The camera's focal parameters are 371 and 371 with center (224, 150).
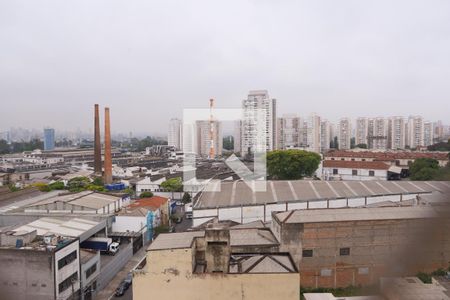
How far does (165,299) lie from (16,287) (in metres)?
2.16

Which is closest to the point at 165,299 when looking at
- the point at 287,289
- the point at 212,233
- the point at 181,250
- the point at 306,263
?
the point at 181,250

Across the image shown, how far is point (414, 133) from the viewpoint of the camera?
87.4 feet

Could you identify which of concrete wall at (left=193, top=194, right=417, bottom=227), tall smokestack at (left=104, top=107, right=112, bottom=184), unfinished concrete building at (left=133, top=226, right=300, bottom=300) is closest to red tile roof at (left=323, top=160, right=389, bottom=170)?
concrete wall at (left=193, top=194, right=417, bottom=227)

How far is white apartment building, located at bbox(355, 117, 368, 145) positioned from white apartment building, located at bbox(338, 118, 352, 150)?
0.72 metres

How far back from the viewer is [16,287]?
4309 millimetres

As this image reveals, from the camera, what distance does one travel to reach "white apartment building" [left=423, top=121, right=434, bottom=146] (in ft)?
88.0

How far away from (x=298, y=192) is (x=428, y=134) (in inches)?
930

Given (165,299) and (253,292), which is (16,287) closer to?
(165,299)

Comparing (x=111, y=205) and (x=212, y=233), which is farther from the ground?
(x=212, y=233)

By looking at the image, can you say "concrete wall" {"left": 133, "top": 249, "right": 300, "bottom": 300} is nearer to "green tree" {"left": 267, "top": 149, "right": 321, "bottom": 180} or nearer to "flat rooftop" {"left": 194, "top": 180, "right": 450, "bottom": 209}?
"flat rooftop" {"left": 194, "top": 180, "right": 450, "bottom": 209}

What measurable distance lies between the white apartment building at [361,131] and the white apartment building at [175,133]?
14.4 m

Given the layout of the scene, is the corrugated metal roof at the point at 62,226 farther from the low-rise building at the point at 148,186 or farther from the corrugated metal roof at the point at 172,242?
the low-rise building at the point at 148,186

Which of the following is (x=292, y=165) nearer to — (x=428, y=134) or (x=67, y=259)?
(x=67, y=259)

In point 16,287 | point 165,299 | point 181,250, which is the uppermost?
point 181,250
